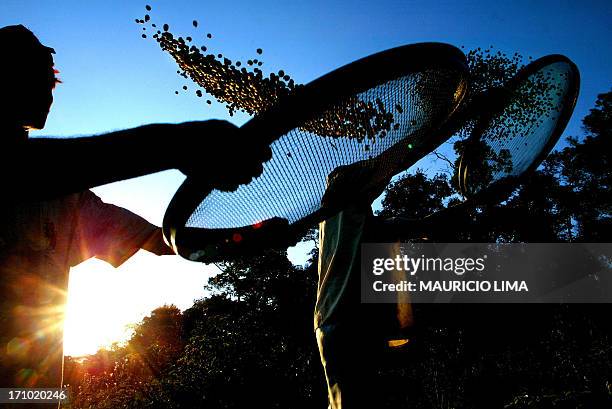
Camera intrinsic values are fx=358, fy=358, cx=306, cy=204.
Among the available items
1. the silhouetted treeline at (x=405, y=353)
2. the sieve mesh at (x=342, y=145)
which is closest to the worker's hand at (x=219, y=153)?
the sieve mesh at (x=342, y=145)

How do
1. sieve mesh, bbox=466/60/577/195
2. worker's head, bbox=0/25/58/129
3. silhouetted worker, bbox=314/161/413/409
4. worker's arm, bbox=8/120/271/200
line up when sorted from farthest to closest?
sieve mesh, bbox=466/60/577/195 < silhouetted worker, bbox=314/161/413/409 < worker's head, bbox=0/25/58/129 < worker's arm, bbox=8/120/271/200

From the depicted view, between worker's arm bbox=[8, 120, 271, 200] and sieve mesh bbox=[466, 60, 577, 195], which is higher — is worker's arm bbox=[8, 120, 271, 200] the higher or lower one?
the lower one

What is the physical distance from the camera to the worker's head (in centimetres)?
105

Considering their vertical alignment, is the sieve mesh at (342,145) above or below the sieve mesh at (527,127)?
below

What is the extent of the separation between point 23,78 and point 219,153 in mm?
790

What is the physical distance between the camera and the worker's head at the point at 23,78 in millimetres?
1047

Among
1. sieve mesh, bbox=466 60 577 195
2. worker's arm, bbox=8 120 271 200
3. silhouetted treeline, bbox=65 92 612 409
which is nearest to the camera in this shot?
worker's arm, bbox=8 120 271 200

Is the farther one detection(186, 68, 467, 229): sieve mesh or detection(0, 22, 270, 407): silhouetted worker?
detection(186, 68, 467, 229): sieve mesh

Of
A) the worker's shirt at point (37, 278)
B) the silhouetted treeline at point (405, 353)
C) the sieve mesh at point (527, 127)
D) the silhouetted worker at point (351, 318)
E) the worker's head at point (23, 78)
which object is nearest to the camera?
the worker's head at point (23, 78)

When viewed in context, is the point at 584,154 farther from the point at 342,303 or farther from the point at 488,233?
the point at 342,303

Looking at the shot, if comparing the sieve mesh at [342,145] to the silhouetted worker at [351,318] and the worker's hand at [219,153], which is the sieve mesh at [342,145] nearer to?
the worker's hand at [219,153]

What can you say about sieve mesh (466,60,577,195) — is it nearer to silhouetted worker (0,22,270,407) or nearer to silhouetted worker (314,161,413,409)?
silhouetted worker (314,161,413,409)

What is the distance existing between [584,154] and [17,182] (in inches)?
1373

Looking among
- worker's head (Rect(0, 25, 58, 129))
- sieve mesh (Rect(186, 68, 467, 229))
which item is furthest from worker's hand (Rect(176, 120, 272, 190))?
worker's head (Rect(0, 25, 58, 129))
